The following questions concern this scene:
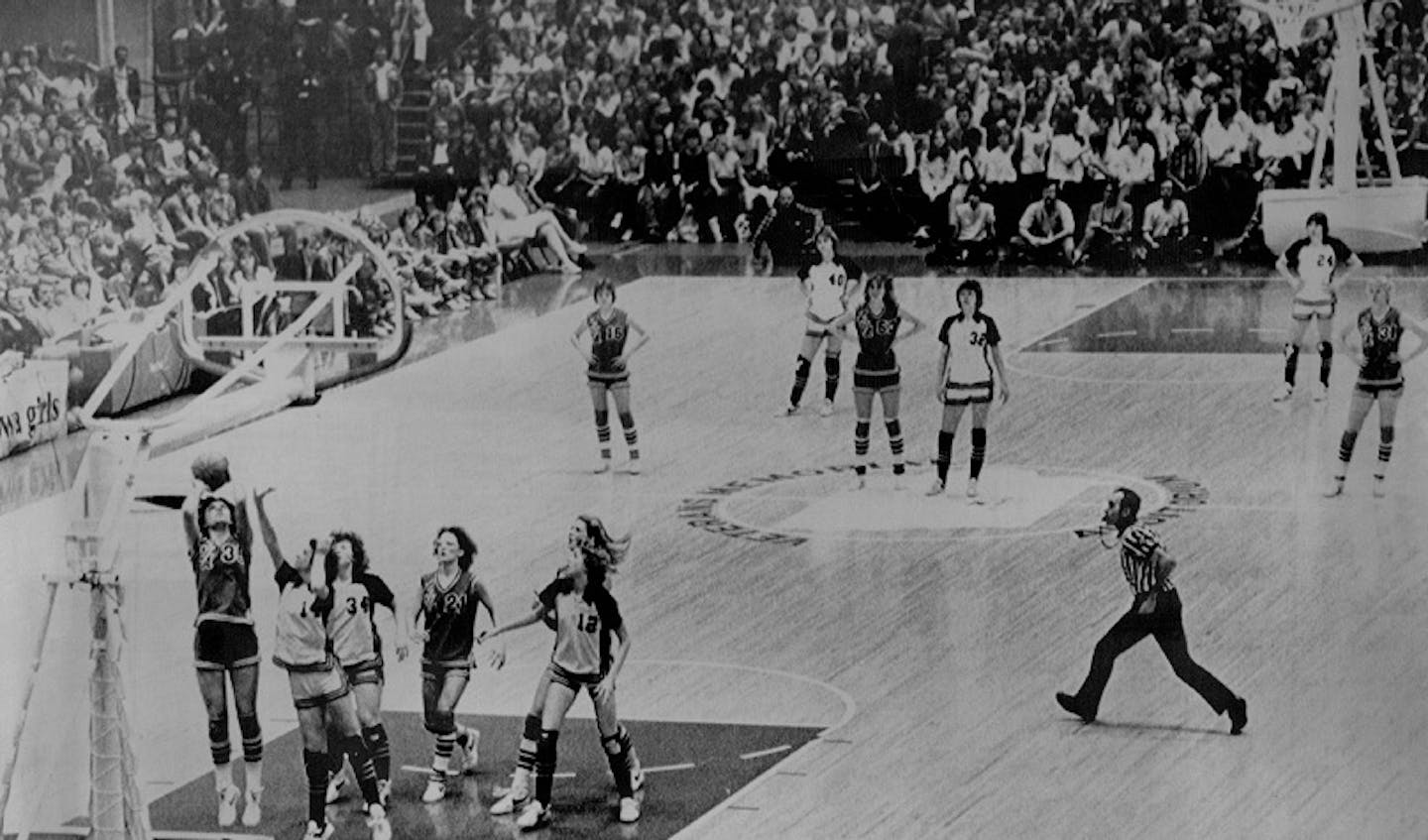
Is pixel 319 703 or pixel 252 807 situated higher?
pixel 319 703

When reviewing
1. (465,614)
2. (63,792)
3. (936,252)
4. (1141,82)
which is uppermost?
(1141,82)

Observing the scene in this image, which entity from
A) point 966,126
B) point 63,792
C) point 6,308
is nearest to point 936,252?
point 966,126

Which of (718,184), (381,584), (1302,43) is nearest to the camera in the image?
(381,584)

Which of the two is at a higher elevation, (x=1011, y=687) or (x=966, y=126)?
(x=966, y=126)

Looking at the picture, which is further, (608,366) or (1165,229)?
(1165,229)

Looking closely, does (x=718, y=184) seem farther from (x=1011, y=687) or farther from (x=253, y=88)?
(x=1011, y=687)

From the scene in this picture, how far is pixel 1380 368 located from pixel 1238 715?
131 inches

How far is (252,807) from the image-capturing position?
13.9m

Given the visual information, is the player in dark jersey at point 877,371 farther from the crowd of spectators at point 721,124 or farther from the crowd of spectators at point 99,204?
the crowd of spectators at point 99,204

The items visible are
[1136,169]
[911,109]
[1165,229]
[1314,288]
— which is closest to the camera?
[1314,288]

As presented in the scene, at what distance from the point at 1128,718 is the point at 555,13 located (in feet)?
21.9

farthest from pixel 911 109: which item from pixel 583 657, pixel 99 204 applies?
pixel 583 657

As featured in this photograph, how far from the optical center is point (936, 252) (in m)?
19.3

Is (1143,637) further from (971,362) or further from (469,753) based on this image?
(469,753)
